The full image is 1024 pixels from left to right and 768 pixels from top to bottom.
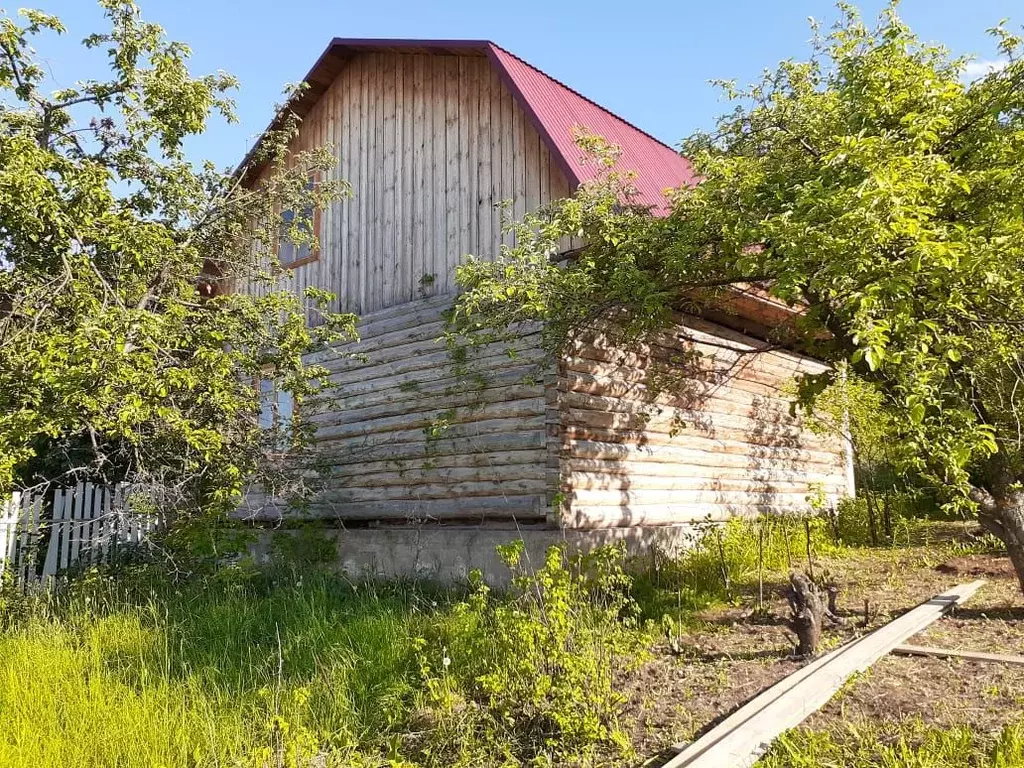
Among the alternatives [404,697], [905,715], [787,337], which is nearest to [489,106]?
[787,337]

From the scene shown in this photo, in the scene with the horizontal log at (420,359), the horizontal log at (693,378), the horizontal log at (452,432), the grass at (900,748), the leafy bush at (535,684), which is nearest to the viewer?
the grass at (900,748)

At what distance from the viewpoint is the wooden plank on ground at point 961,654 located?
16.3ft

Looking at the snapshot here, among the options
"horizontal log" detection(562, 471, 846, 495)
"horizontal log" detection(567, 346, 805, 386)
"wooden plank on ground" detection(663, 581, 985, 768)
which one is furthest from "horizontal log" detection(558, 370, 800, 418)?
"wooden plank on ground" detection(663, 581, 985, 768)

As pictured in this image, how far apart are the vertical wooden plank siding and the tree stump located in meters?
5.10

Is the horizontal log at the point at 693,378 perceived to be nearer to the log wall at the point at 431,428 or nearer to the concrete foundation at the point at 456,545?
the log wall at the point at 431,428

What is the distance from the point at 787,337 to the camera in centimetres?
772

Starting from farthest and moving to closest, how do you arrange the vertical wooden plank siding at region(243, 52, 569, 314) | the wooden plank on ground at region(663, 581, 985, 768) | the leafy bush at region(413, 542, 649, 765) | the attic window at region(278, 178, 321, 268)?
1. the attic window at region(278, 178, 321, 268)
2. the vertical wooden plank siding at region(243, 52, 569, 314)
3. the leafy bush at region(413, 542, 649, 765)
4. the wooden plank on ground at region(663, 581, 985, 768)

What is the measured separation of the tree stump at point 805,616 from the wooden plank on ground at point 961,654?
0.57m

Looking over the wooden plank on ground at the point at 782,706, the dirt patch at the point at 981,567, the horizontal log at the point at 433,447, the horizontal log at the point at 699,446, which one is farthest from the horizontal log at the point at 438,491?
the dirt patch at the point at 981,567

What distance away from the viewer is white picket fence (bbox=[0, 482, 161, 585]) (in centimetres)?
897

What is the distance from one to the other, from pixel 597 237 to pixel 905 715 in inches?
168

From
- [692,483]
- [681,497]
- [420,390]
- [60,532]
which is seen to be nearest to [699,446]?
[692,483]

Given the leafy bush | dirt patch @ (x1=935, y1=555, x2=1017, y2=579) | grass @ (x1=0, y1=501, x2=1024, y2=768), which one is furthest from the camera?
dirt patch @ (x1=935, y1=555, x2=1017, y2=579)

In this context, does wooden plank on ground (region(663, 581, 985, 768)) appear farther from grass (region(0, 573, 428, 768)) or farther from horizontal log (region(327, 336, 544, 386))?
horizontal log (region(327, 336, 544, 386))
